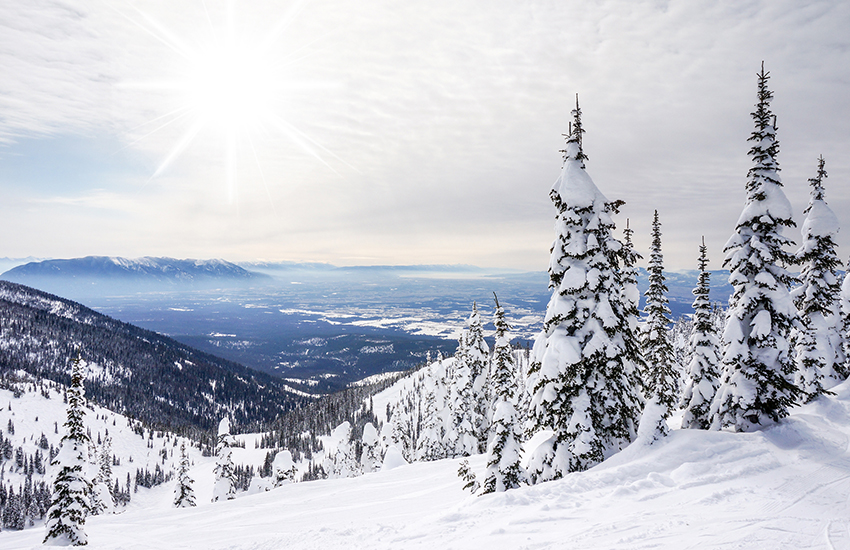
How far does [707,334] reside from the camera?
2473 cm

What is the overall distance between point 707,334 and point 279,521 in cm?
2776

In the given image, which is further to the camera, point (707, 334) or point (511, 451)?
point (707, 334)

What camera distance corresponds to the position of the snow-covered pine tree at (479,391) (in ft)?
104

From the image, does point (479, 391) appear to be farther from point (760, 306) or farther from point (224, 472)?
point (224, 472)

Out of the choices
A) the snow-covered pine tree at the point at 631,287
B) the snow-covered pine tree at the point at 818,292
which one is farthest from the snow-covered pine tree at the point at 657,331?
the snow-covered pine tree at the point at 818,292

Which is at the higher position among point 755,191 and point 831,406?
point 755,191

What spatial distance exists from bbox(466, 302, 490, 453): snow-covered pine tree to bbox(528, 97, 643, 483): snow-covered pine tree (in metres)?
16.8

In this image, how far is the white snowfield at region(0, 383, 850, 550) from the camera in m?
7.86

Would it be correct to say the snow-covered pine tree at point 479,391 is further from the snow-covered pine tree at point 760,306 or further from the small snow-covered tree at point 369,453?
the small snow-covered tree at point 369,453

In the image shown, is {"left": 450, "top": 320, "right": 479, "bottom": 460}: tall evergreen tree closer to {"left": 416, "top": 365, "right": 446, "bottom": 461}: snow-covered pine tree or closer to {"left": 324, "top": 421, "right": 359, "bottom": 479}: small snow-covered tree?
{"left": 416, "top": 365, "right": 446, "bottom": 461}: snow-covered pine tree

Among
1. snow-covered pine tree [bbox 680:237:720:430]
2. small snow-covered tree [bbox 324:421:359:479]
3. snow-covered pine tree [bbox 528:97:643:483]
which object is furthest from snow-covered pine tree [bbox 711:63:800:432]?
small snow-covered tree [bbox 324:421:359:479]

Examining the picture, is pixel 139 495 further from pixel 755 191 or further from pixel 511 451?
pixel 755 191

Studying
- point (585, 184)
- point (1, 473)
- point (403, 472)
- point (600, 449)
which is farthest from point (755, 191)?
point (1, 473)

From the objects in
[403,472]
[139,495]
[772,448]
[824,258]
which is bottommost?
[139,495]
